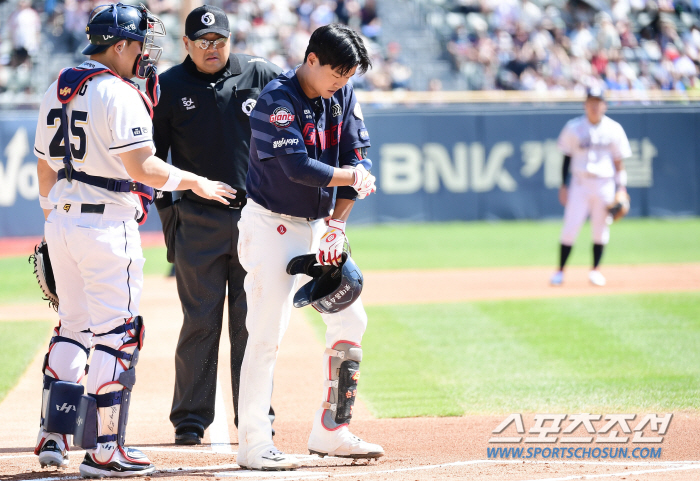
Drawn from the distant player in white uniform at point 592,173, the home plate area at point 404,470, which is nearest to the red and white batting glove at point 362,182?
the home plate area at point 404,470

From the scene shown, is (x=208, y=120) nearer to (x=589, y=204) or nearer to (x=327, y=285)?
(x=327, y=285)

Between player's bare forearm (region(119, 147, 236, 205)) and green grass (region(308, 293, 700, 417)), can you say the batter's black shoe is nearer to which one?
green grass (region(308, 293, 700, 417))

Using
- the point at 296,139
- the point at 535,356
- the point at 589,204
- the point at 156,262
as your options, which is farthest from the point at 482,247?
the point at 296,139

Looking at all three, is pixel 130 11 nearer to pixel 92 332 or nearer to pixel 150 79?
pixel 150 79

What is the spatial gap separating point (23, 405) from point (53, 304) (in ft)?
5.14

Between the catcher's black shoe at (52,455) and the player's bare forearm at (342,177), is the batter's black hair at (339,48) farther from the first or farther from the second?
the catcher's black shoe at (52,455)

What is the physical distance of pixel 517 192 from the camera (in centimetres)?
1884

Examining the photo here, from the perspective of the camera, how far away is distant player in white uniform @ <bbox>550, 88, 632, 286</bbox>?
1113cm

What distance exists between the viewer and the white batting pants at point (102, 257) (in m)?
4.00

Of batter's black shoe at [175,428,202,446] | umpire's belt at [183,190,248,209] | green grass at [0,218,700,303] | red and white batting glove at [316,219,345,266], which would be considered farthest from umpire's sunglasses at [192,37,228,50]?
green grass at [0,218,700,303]

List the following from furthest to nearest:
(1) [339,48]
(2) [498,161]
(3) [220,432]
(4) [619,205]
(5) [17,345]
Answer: (2) [498,161] < (4) [619,205] < (5) [17,345] < (3) [220,432] < (1) [339,48]

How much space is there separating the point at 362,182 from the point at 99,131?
1284 mm

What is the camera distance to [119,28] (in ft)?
13.4

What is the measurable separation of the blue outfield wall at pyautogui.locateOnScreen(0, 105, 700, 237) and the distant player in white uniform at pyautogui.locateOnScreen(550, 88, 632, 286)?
7095 mm
